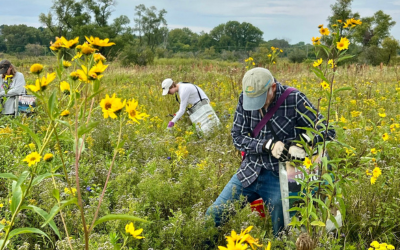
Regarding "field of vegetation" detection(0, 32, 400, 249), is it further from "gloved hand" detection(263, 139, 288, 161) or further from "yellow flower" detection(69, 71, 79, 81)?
"gloved hand" detection(263, 139, 288, 161)

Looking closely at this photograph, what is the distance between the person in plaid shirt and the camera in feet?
7.62

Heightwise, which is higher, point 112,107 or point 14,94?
point 112,107

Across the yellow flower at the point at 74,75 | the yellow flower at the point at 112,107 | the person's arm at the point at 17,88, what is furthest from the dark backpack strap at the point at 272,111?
the person's arm at the point at 17,88

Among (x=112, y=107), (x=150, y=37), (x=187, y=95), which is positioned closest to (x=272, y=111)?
(x=112, y=107)

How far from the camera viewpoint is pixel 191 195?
265cm

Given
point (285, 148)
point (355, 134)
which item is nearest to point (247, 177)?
point (285, 148)

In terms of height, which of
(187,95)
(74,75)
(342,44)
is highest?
(342,44)

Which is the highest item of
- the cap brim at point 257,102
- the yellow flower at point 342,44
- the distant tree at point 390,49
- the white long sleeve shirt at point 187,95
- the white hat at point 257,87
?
the distant tree at point 390,49

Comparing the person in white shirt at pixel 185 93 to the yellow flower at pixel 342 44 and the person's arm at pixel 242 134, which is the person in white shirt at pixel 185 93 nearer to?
the person's arm at pixel 242 134

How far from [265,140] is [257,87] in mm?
404

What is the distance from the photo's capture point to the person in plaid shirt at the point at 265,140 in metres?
2.32

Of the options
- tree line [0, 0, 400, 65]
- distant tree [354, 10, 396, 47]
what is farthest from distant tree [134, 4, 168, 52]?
distant tree [354, 10, 396, 47]

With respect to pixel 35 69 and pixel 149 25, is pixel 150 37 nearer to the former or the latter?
pixel 149 25

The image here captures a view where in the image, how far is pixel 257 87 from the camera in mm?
2301
